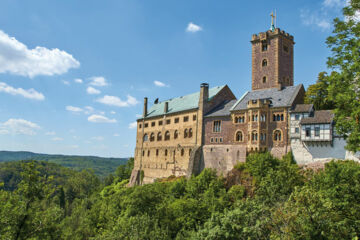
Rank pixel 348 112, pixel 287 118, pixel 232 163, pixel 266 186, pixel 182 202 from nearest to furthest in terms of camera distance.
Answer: pixel 348 112
pixel 266 186
pixel 182 202
pixel 287 118
pixel 232 163

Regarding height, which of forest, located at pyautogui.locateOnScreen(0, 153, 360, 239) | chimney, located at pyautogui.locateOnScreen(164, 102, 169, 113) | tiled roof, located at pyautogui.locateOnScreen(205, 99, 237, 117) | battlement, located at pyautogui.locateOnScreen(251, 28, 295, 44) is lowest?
forest, located at pyautogui.locateOnScreen(0, 153, 360, 239)

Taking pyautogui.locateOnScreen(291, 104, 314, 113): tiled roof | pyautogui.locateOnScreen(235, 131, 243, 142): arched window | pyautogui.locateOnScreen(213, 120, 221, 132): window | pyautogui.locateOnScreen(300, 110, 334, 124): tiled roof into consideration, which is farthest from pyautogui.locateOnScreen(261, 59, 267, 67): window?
pyautogui.locateOnScreen(300, 110, 334, 124): tiled roof

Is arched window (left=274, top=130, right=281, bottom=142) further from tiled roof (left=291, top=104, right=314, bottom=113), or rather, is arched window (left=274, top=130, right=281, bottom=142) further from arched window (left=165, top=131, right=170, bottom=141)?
arched window (left=165, top=131, right=170, bottom=141)

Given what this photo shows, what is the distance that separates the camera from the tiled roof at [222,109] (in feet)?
177

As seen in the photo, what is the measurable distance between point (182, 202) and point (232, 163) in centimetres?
1257

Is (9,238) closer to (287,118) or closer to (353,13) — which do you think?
(353,13)

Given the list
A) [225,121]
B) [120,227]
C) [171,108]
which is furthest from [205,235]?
[171,108]

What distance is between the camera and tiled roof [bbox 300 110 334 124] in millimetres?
41094

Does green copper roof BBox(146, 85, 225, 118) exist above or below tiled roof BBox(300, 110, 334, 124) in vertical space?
above

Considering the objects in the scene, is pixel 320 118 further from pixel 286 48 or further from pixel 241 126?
pixel 286 48

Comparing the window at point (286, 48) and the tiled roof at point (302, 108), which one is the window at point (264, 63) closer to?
the window at point (286, 48)

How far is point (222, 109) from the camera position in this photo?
5556 centimetres

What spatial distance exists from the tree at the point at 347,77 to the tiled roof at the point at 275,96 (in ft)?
87.9

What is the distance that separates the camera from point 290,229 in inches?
817
